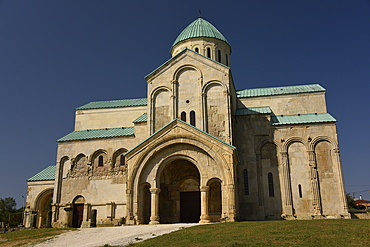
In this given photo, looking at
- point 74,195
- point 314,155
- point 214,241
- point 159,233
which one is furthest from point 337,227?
point 74,195

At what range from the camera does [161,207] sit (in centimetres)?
2944

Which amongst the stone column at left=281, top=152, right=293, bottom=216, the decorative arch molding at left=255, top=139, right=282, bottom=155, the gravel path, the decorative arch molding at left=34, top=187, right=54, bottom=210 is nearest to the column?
the gravel path

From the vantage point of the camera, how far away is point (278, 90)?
36656mm

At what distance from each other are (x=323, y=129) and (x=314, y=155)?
246cm

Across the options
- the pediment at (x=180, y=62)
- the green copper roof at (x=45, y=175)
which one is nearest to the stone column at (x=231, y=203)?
the pediment at (x=180, y=62)

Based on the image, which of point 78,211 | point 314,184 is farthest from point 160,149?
point 314,184

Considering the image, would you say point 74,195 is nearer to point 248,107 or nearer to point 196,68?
point 196,68

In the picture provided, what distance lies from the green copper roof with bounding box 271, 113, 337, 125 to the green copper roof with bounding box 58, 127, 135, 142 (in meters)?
13.2

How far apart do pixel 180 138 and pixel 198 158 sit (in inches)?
76.2

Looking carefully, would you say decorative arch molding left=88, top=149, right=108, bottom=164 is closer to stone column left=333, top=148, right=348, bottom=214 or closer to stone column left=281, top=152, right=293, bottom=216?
stone column left=281, top=152, right=293, bottom=216

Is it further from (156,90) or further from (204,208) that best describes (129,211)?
(156,90)

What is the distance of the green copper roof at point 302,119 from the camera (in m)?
31.5

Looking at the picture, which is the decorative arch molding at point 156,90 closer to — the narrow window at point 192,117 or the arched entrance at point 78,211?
the narrow window at point 192,117

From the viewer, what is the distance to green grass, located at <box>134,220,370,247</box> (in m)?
14.0
